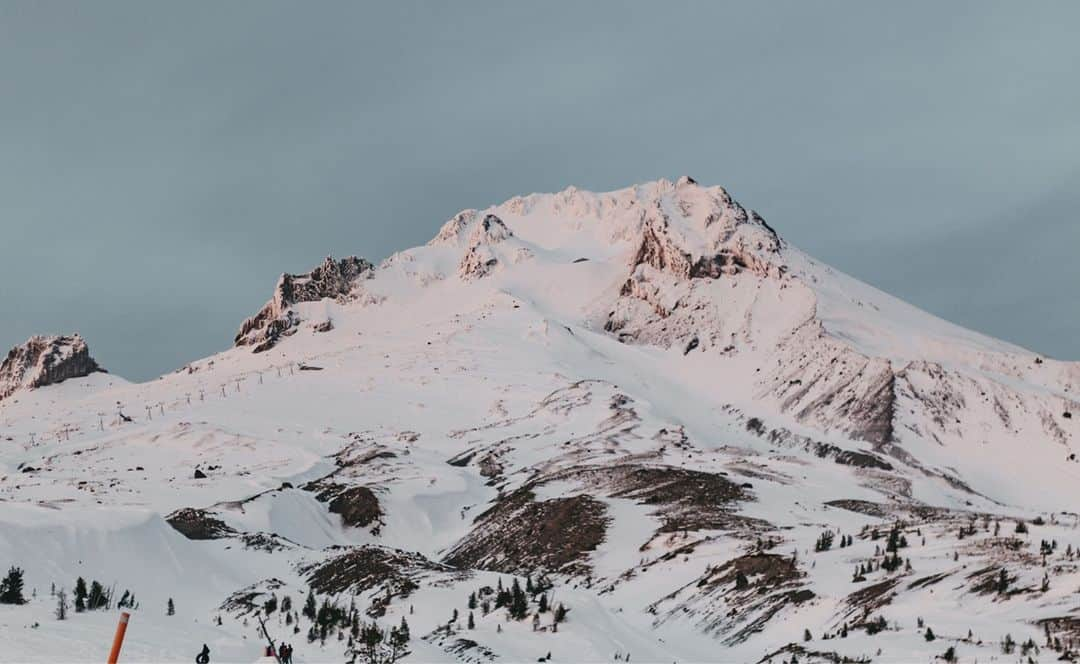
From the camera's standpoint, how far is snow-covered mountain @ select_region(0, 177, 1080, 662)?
28766 mm

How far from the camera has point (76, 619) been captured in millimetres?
22453

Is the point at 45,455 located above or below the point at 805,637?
above

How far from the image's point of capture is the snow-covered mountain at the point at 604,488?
28766 millimetres

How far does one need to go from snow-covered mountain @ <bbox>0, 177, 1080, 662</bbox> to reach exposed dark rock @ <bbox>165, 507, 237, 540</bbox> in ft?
1.45

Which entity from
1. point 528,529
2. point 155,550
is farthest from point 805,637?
point 528,529

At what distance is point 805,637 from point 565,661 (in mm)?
7146

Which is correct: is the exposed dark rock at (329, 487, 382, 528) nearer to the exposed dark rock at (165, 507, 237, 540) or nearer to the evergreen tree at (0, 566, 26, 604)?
the exposed dark rock at (165, 507, 237, 540)

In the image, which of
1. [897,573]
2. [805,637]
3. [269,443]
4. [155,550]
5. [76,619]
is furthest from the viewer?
[269,443]

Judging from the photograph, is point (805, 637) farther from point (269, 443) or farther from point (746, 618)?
point (269, 443)

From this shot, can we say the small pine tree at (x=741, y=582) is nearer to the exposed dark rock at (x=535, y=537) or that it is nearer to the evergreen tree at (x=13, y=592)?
the exposed dark rock at (x=535, y=537)

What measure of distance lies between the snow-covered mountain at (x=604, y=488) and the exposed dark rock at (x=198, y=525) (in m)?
0.44

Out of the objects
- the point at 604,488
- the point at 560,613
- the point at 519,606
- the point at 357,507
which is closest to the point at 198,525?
the point at 357,507

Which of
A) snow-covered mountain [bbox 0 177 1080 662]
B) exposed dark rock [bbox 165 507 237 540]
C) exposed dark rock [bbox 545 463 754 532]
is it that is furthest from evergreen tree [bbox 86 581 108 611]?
exposed dark rock [bbox 545 463 754 532]

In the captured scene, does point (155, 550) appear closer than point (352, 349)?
Yes
